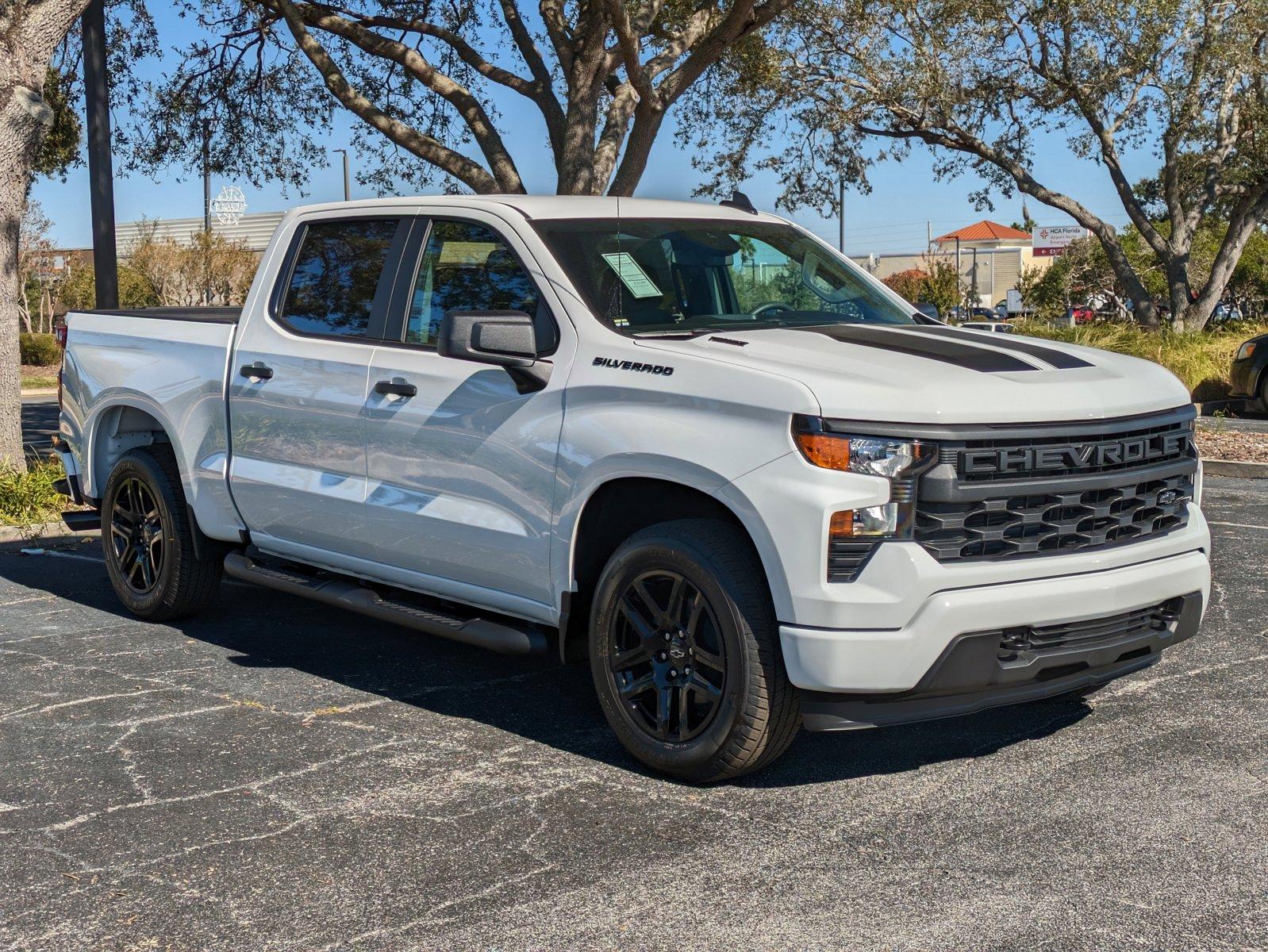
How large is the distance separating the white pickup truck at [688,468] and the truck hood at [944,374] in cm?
1

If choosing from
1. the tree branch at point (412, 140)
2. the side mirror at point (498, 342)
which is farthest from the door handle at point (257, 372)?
the tree branch at point (412, 140)

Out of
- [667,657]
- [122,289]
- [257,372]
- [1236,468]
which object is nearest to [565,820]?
[667,657]

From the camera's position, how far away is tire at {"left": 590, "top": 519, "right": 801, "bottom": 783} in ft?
15.1

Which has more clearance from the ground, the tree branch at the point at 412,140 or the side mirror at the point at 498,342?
the tree branch at the point at 412,140

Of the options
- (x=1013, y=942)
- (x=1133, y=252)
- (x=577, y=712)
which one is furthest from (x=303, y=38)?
(x=1133, y=252)

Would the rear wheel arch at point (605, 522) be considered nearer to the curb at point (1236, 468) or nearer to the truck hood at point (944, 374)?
the truck hood at point (944, 374)

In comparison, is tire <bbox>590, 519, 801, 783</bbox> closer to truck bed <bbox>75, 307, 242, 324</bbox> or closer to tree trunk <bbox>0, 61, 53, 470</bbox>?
truck bed <bbox>75, 307, 242, 324</bbox>

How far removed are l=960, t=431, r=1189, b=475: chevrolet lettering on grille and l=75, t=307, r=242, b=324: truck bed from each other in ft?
12.6

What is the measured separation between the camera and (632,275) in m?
5.54

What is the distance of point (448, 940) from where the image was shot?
3.70 m

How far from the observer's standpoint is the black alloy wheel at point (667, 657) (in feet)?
15.7

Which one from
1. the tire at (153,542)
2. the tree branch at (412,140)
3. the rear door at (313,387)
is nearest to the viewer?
the rear door at (313,387)

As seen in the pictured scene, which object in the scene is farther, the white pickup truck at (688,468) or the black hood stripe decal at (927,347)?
the black hood stripe decal at (927,347)

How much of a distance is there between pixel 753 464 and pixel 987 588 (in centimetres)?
80
